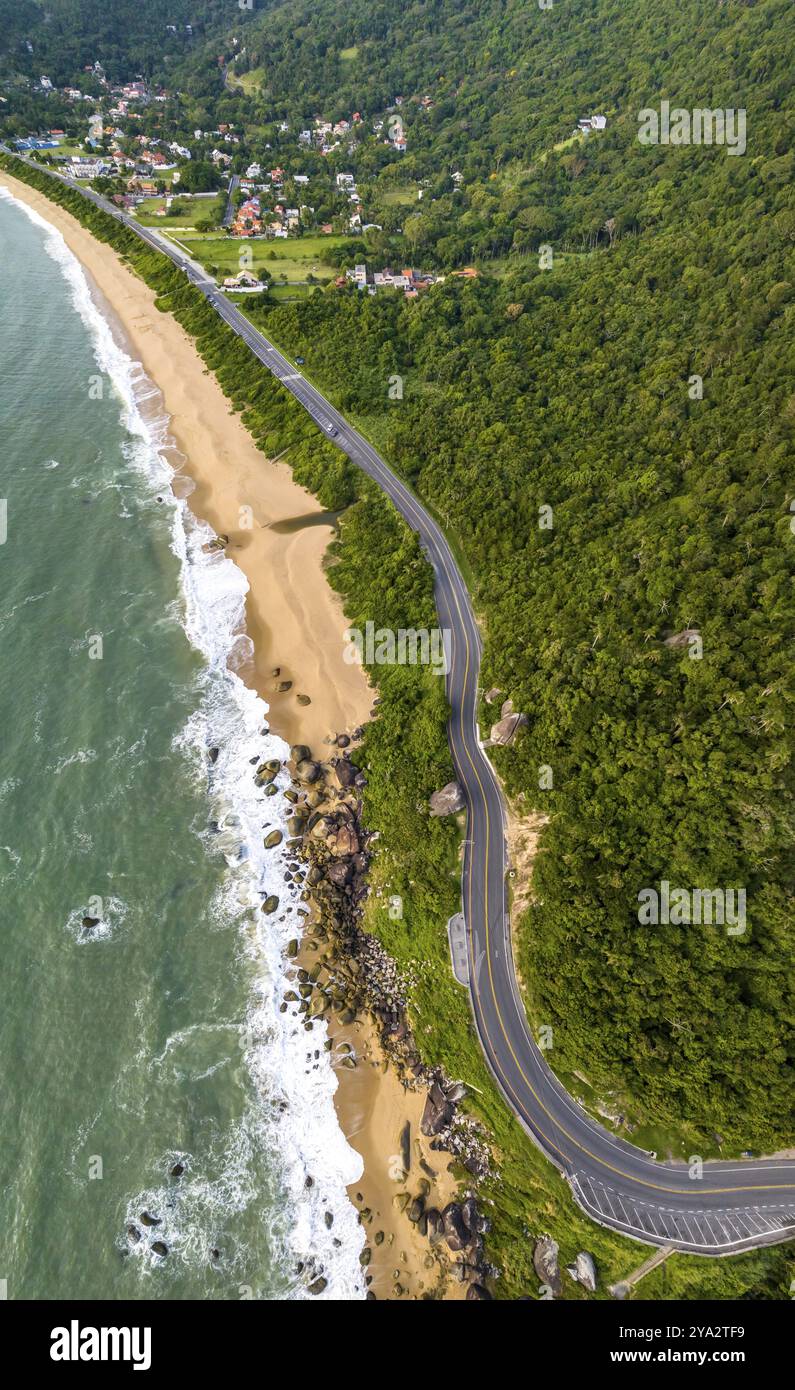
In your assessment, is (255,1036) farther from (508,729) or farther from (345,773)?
(508,729)

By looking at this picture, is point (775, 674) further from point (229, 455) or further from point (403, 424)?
point (229, 455)

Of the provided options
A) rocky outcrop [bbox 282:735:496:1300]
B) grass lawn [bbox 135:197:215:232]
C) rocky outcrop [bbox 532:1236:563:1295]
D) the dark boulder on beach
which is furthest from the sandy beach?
grass lawn [bbox 135:197:215:232]

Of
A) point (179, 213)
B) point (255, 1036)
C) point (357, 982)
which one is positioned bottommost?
point (255, 1036)

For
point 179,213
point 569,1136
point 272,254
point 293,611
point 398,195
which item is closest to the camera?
point 569,1136

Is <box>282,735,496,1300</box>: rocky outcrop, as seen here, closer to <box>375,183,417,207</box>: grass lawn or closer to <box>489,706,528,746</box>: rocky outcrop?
<box>489,706,528,746</box>: rocky outcrop

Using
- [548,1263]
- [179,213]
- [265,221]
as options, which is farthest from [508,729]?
[179,213]

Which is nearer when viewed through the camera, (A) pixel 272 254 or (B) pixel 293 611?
(B) pixel 293 611

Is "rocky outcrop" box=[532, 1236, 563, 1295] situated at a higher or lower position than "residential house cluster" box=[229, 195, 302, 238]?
lower

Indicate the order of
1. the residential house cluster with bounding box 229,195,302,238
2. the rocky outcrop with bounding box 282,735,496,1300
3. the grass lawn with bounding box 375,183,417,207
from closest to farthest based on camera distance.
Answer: the rocky outcrop with bounding box 282,735,496,1300, the residential house cluster with bounding box 229,195,302,238, the grass lawn with bounding box 375,183,417,207

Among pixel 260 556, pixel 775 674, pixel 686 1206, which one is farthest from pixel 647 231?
pixel 686 1206
